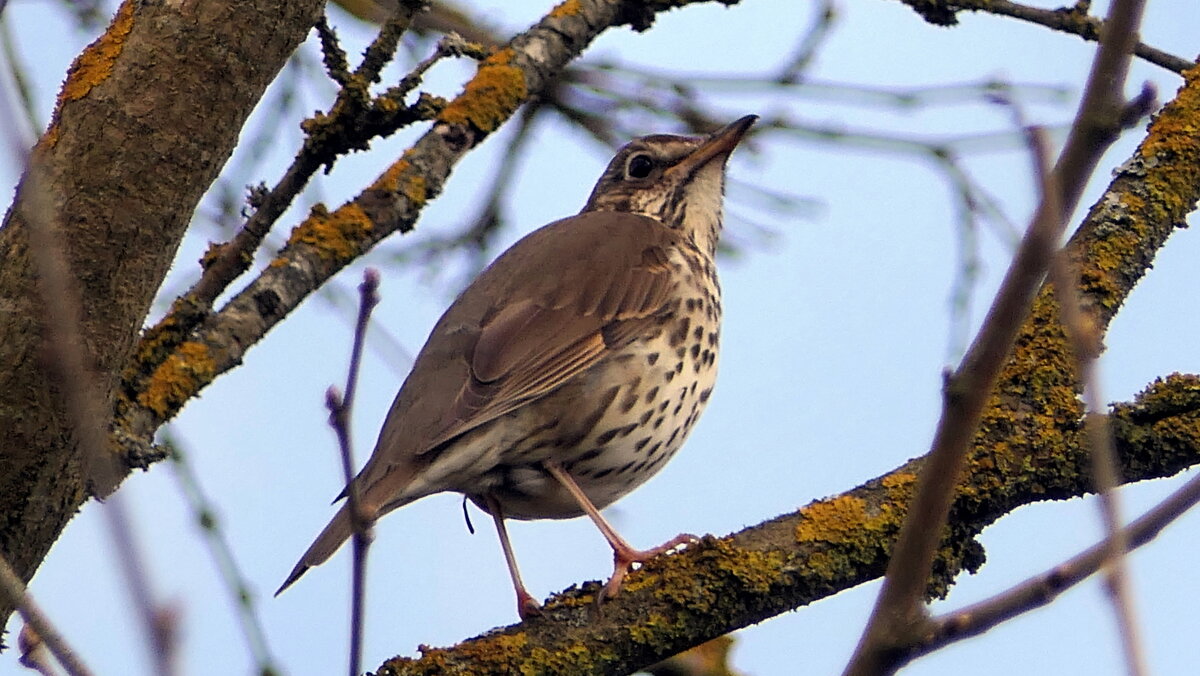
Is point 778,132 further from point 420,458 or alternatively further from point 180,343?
point 180,343

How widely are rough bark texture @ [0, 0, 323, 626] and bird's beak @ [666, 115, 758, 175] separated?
256 cm

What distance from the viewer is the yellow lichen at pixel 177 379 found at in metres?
3.86

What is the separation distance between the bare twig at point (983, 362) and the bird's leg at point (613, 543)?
2.15 meters

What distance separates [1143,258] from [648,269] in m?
1.59

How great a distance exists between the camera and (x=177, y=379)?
3875 mm

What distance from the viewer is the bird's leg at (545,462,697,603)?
3.88 meters

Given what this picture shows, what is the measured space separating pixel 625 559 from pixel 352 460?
2441mm

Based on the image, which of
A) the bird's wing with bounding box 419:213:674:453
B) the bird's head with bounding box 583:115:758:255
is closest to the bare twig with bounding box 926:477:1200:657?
the bird's wing with bounding box 419:213:674:453

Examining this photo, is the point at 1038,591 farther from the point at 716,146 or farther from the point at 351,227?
the point at 716,146

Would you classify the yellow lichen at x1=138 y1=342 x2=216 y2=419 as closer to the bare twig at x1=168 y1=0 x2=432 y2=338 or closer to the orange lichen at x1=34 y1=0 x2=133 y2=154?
the bare twig at x1=168 y1=0 x2=432 y2=338

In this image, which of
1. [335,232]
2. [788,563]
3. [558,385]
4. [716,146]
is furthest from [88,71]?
[716,146]

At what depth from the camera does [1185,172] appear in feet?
15.3

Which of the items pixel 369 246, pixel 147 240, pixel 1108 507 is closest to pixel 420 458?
pixel 369 246

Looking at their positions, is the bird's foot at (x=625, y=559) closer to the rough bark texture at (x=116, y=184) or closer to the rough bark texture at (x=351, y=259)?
the rough bark texture at (x=351, y=259)
